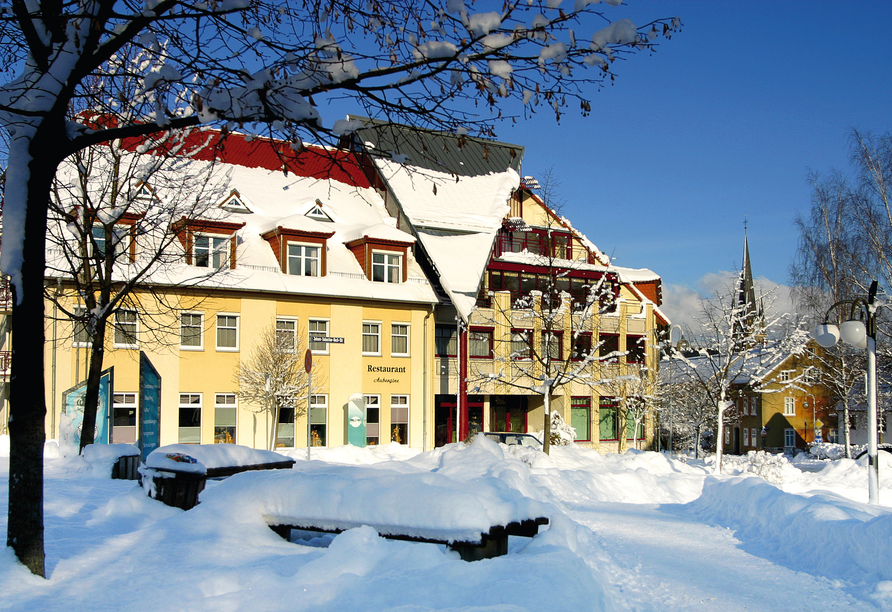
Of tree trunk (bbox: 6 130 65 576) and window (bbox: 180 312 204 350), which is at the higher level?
window (bbox: 180 312 204 350)

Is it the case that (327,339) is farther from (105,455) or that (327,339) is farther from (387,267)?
(105,455)

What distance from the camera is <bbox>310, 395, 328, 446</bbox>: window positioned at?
108 feet

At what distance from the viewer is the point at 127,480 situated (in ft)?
39.2

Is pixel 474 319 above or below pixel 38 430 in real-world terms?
above

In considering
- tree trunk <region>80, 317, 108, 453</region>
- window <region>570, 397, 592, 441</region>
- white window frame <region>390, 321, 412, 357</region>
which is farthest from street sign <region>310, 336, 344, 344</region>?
window <region>570, 397, 592, 441</region>

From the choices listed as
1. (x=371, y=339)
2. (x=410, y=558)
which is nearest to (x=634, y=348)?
(x=371, y=339)

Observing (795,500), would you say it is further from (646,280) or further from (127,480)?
(646,280)

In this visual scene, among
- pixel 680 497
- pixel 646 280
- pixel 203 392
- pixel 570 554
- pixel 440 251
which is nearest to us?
pixel 570 554

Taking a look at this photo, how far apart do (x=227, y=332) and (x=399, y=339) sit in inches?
289

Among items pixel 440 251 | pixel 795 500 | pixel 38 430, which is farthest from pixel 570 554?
pixel 440 251

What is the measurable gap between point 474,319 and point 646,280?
19554mm

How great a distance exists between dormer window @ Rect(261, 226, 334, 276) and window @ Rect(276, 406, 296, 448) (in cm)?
551

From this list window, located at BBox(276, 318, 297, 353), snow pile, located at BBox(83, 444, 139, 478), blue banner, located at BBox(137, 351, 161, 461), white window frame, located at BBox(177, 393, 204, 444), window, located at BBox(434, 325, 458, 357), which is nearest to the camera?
snow pile, located at BBox(83, 444, 139, 478)

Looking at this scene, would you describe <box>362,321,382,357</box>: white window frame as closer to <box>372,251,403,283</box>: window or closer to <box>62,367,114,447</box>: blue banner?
<box>372,251,403,283</box>: window
